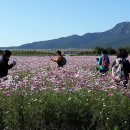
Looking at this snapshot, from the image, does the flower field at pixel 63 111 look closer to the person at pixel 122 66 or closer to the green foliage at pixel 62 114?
the green foliage at pixel 62 114

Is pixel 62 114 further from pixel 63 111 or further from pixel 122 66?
pixel 122 66

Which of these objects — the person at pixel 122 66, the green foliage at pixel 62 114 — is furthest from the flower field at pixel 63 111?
the person at pixel 122 66

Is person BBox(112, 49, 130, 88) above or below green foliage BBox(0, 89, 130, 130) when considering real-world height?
above

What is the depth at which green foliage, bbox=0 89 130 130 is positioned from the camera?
8320 mm

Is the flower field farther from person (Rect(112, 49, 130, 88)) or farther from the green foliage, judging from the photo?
person (Rect(112, 49, 130, 88))

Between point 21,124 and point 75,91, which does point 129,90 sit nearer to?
point 75,91

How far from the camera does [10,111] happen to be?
328 inches

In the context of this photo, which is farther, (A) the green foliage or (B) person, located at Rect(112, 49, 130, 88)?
(B) person, located at Rect(112, 49, 130, 88)

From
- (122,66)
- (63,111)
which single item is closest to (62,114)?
(63,111)

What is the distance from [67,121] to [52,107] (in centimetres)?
37

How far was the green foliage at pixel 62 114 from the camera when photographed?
8320mm

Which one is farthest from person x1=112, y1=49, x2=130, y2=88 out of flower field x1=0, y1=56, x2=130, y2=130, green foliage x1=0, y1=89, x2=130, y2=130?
green foliage x1=0, y1=89, x2=130, y2=130

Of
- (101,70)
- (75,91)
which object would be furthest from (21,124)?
(101,70)

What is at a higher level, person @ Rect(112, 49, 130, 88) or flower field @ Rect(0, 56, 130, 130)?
person @ Rect(112, 49, 130, 88)
